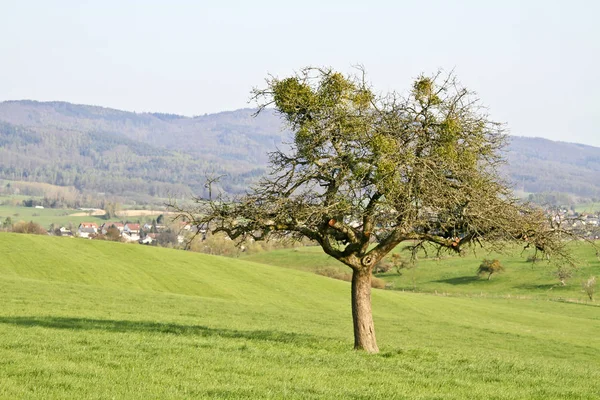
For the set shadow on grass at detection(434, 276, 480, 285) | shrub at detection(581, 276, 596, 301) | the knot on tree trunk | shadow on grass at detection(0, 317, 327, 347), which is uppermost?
the knot on tree trunk

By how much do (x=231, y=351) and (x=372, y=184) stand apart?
6.56 m

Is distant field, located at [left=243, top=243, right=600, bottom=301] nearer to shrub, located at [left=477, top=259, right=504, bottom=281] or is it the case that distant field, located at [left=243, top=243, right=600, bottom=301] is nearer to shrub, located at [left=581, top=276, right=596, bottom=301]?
shrub, located at [left=477, top=259, right=504, bottom=281]

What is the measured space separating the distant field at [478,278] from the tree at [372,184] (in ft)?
237

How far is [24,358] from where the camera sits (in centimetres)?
1853

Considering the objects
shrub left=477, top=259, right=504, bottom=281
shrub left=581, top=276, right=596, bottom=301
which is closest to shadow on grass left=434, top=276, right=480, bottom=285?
shrub left=477, top=259, right=504, bottom=281

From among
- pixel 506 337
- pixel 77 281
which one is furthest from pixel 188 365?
pixel 77 281

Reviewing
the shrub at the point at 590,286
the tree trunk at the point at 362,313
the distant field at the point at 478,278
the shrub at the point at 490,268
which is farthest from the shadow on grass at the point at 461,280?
the tree trunk at the point at 362,313

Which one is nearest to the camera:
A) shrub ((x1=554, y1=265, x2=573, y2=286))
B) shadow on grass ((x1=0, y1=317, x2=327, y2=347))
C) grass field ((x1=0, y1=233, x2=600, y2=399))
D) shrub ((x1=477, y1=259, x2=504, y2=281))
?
grass field ((x1=0, y1=233, x2=600, y2=399))

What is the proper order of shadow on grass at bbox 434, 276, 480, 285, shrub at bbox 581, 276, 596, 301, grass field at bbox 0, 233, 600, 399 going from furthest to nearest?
shadow on grass at bbox 434, 276, 480, 285 < shrub at bbox 581, 276, 596, 301 < grass field at bbox 0, 233, 600, 399

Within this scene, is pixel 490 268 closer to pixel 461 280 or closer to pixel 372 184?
pixel 461 280

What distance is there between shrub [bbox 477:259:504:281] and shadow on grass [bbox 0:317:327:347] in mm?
87182

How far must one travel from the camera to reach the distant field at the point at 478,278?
103938 millimetres

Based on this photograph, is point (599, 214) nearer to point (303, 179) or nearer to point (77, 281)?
point (303, 179)

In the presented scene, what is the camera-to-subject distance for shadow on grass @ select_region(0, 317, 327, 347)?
89.4 ft
